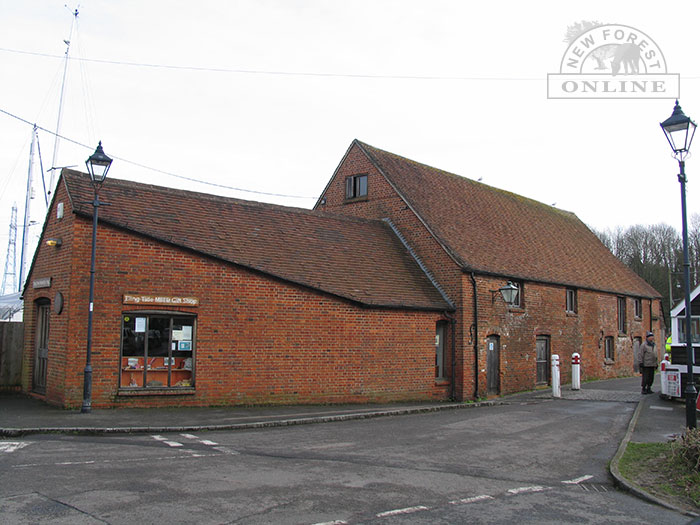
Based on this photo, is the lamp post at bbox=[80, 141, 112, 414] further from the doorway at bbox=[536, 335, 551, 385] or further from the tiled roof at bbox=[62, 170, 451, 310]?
the doorway at bbox=[536, 335, 551, 385]

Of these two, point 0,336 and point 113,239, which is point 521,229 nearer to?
point 113,239

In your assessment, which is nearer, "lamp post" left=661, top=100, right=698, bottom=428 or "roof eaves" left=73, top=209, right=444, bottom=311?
"lamp post" left=661, top=100, right=698, bottom=428

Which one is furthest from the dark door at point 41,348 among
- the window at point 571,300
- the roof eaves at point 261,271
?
the window at point 571,300

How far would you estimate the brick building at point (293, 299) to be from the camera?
13891 millimetres

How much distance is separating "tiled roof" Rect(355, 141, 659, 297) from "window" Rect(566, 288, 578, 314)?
0.42m

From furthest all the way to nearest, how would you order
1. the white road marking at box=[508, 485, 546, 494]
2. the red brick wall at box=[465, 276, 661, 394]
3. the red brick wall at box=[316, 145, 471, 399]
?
the red brick wall at box=[465, 276, 661, 394] < the red brick wall at box=[316, 145, 471, 399] < the white road marking at box=[508, 485, 546, 494]

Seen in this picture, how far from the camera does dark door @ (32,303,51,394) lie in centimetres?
1514

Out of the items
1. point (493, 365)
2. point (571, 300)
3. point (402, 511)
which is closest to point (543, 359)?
point (571, 300)

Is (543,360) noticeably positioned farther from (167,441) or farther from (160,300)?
(167,441)

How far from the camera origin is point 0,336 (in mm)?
16188

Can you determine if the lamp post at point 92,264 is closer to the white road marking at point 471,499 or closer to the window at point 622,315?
the white road marking at point 471,499

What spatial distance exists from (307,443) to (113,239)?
22.3 ft

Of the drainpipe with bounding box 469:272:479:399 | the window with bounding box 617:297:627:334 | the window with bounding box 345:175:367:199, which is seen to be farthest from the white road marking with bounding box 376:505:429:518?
the window with bounding box 617:297:627:334

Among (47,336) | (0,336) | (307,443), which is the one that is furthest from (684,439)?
(0,336)
